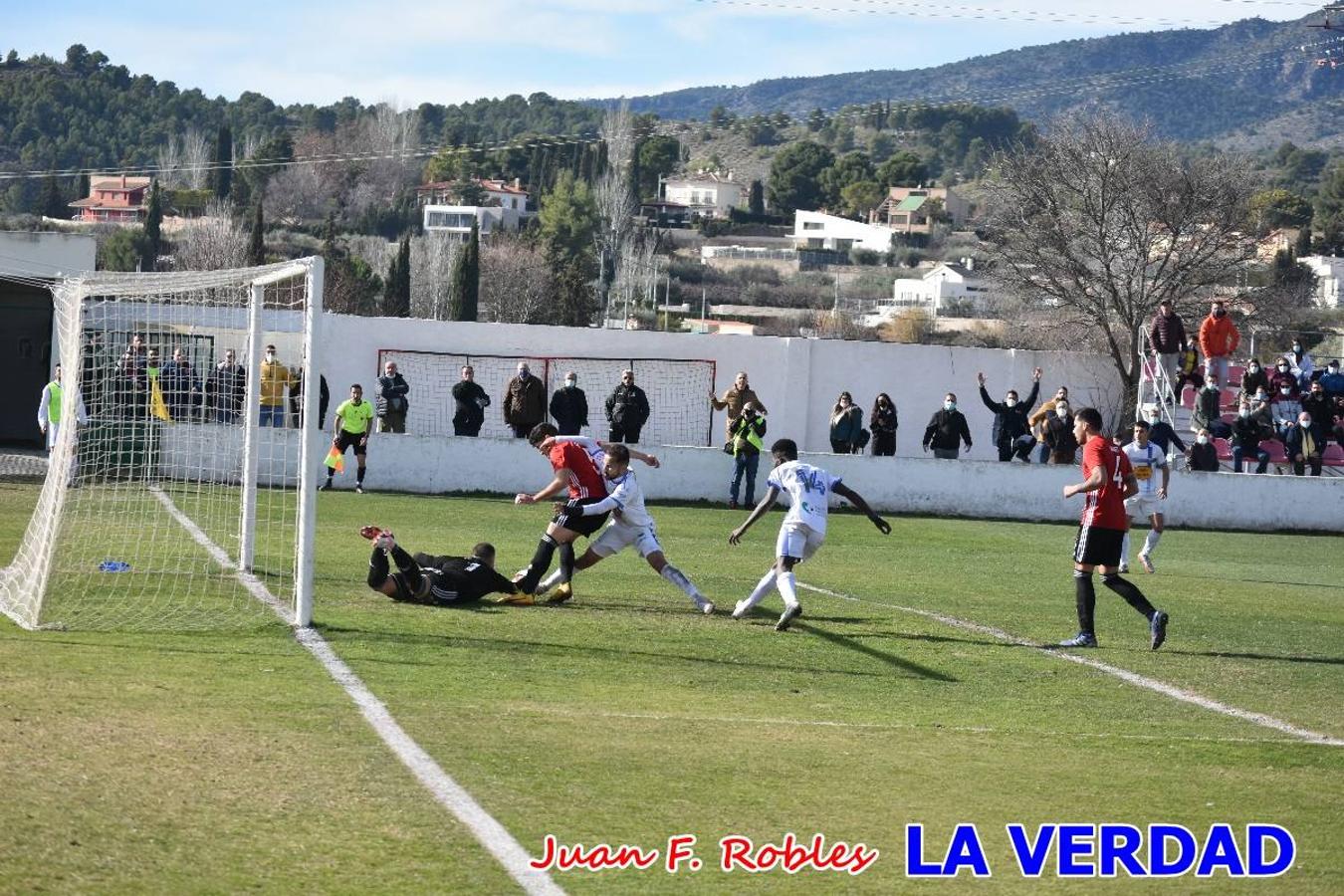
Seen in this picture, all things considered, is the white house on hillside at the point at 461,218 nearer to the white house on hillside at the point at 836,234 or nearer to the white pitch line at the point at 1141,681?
the white house on hillside at the point at 836,234

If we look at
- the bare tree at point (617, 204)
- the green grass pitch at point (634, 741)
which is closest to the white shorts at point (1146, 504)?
the green grass pitch at point (634, 741)

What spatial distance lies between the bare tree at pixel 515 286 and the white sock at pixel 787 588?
262ft

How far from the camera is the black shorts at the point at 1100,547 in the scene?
13.5 meters

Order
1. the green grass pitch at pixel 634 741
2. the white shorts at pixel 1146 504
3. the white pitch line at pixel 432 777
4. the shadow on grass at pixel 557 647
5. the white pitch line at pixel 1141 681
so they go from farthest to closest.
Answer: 1. the white shorts at pixel 1146 504
2. the shadow on grass at pixel 557 647
3. the white pitch line at pixel 1141 681
4. the green grass pitch at pixel 634 741
5. the white pitch line at pixel 432 777

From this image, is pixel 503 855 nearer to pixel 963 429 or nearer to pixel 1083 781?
pixel 1083 781

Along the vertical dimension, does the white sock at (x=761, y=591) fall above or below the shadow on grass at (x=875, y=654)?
above

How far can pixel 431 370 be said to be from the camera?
109 feet

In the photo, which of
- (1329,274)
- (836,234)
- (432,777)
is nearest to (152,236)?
(836,234)

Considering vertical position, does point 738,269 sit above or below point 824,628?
above

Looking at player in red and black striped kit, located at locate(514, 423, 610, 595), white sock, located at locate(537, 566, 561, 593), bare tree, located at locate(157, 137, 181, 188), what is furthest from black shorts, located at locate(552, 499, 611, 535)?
bare tree, located at locate(157, 137, 181, 188)

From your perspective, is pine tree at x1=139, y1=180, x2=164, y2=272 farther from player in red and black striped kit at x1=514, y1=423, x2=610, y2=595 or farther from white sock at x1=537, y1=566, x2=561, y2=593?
player in red and black striped kit at x1=514, y1=423, x2=610, y2=595

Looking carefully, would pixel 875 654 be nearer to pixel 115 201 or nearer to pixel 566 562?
pixel 566 562

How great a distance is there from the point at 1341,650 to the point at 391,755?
31.4ft

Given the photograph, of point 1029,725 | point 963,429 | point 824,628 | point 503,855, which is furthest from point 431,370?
point 503,855
